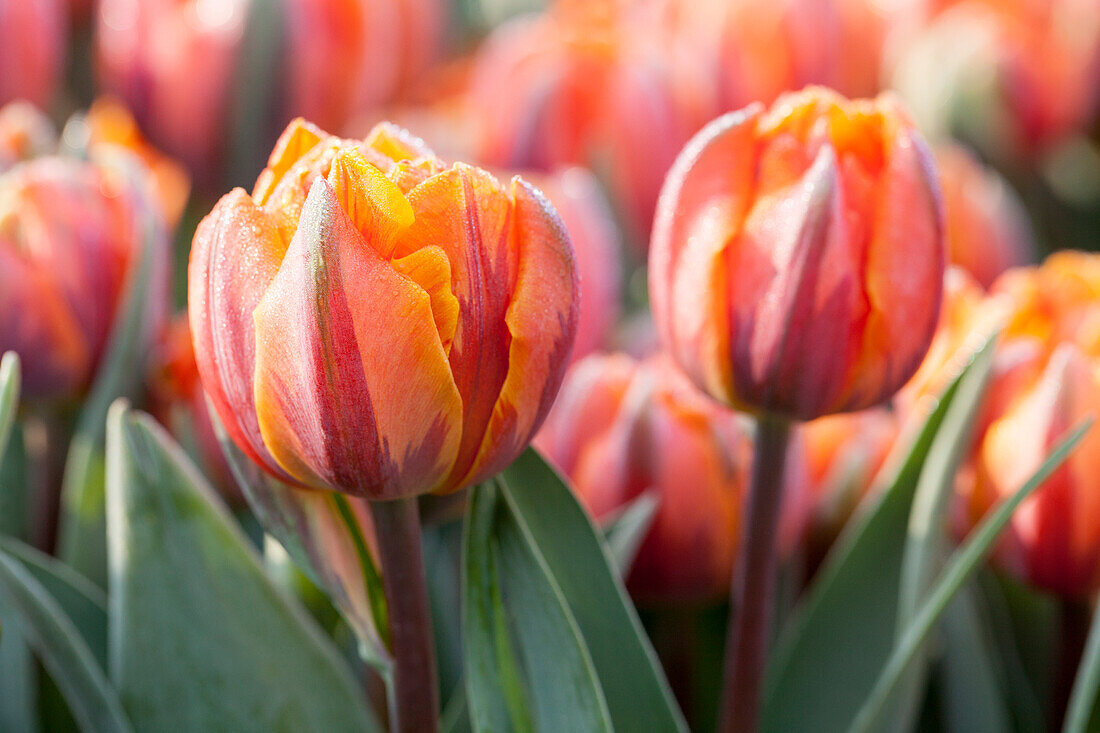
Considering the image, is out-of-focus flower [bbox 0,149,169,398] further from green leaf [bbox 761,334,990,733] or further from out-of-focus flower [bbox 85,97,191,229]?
green leaf [bbox 761,334,990,733]

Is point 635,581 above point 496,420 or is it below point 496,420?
below

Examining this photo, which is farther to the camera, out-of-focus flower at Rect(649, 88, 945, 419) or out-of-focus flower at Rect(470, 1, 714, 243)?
out-of-focus flower at Rect(470, 1, 714, 243)

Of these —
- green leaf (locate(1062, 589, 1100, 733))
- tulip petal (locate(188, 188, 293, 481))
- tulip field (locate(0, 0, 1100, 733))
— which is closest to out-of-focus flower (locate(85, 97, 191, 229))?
tulip field (locate(0, 0, 1100, 733))

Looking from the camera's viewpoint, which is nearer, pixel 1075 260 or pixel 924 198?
pixel 924 198

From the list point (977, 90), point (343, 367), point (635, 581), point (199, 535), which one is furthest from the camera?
point (977, 90)

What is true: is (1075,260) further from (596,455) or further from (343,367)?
(343,367)

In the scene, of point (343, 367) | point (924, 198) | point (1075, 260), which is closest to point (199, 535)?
point (343, 367)

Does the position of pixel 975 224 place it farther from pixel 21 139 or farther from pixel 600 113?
pixel 21 139
